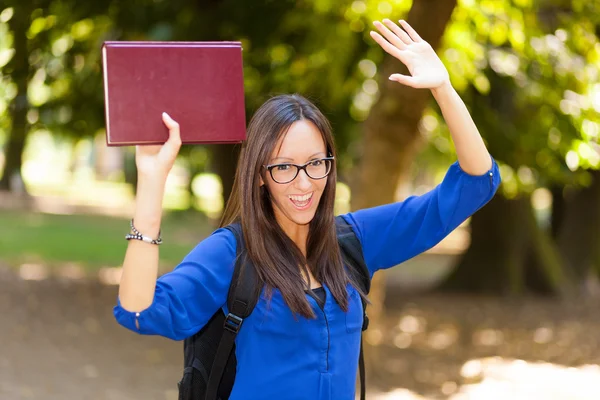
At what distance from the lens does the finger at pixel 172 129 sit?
2223mm

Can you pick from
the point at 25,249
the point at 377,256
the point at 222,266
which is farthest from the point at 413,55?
the point at 25,249

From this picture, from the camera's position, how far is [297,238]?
8.57 feet

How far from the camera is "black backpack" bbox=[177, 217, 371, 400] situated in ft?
7.65

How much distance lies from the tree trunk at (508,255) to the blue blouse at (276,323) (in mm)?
12155

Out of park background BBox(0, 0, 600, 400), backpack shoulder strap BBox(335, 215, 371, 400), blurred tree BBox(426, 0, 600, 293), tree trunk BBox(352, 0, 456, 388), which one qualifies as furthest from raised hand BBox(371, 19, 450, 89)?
blurred tree BBox(426, 0, 600, 293)

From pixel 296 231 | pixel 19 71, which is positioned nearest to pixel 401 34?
pixel 296 231

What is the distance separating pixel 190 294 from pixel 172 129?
425 mm

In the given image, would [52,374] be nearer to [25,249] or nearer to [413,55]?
[413,55]

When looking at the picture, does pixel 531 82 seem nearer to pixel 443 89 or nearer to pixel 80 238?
pixel 443 89

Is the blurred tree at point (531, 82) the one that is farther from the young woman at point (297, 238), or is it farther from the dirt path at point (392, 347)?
the young woman at point (297, 238)

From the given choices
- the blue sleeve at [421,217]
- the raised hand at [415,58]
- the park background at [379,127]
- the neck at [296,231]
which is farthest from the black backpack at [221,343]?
the park background at [379,127]

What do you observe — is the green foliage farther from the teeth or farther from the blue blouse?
the teeth

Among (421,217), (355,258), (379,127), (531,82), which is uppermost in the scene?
(531,82)

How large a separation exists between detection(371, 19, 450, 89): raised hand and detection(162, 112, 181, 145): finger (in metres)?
0.63
